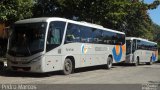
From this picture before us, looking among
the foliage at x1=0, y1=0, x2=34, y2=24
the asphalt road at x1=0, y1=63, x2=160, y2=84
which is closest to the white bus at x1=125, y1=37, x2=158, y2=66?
the asphalt road at x1=0, y1=63, x2=160, y2=84

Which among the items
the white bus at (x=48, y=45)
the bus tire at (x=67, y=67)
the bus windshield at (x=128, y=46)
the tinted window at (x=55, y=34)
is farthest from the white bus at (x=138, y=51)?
the tinted window at (x=55, y=34)

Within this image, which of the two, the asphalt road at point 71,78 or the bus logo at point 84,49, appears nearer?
the asphalt road at point 71,78

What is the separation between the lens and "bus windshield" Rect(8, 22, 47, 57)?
17.1m

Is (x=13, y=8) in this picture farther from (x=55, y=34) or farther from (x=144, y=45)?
(x=144, y=45)

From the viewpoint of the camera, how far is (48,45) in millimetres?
17375

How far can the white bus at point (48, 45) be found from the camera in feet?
56.1

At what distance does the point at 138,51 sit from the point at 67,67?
51.5 feet

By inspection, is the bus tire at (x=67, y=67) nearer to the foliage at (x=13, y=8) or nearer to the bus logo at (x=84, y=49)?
the bus logo at (x=84, y=49)

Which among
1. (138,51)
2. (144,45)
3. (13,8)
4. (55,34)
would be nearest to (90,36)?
(55,34)

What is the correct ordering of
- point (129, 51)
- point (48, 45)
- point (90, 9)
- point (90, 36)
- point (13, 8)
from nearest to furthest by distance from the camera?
point (48, 45) < point (13, 8) < point (90, 36) < point (90, 9) < point (129, 51)

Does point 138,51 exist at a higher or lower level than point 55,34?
lower

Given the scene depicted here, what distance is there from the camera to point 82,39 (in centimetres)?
2103

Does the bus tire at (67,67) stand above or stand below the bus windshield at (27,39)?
below

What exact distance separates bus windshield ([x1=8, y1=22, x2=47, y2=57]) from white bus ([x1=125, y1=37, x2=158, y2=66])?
1555 centimetres
